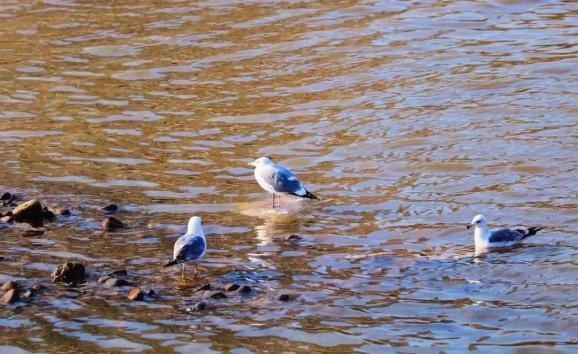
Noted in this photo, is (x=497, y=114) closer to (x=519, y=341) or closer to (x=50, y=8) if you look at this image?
(x=519, y=341)

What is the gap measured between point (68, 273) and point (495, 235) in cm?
330

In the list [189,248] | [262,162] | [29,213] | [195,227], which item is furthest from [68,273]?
[262,162]

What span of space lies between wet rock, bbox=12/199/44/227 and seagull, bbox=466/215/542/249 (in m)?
3.55

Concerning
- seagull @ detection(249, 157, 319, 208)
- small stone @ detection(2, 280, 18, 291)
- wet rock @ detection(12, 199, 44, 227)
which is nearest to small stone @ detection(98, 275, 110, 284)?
small stone @ detection(2, 280, 18, 291)

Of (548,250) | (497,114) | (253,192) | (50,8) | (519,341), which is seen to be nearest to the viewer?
(519,341)

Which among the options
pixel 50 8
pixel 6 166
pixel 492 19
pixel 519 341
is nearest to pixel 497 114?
pixel 492 19

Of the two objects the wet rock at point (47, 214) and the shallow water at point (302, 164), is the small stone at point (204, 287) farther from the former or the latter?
the wet rock at point (47, 214)

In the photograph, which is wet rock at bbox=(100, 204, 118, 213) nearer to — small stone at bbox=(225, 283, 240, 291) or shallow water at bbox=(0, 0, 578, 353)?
shallow water at bbox=(0, 0, 578, 353)

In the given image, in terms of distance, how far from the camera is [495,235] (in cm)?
1004

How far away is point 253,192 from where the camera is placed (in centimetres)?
→ 1230

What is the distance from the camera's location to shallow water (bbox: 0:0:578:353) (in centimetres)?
842

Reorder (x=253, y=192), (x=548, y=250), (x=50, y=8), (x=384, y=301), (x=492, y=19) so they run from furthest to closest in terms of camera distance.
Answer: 1. (x=50, y=8)
2. (x=492, y=19)
3. (x=253, y=192)
4. (x=548, y=250)
5. (x=384, y=301)

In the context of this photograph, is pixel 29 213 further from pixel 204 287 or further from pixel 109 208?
pixel 204 287

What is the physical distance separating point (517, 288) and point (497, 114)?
5.07 metres
